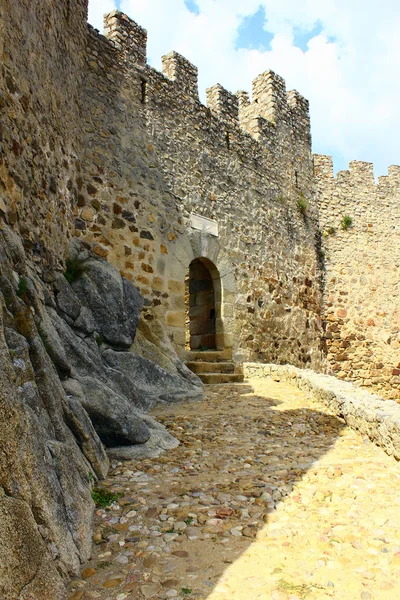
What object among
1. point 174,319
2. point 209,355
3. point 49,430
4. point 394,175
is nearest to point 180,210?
point 174,319

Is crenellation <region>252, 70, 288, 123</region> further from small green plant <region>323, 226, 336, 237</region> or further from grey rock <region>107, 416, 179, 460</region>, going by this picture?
grey rock <region>107, 416, 179, 460</region>

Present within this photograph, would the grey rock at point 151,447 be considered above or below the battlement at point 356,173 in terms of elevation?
below

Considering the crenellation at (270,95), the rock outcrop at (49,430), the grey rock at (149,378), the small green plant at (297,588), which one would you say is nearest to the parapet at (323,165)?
the crenellation at (270,95)

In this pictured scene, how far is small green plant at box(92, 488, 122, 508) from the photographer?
2725mm

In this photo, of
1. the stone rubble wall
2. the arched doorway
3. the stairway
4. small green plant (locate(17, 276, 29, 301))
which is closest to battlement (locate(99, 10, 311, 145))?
the arched doorway

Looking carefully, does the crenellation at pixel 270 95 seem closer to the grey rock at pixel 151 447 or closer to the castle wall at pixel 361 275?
the castle wall at pixel 361 275

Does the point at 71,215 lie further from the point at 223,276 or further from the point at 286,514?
the point at 286,514

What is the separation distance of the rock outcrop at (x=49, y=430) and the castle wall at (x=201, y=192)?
2244 mm

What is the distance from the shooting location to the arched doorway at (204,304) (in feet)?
28.4

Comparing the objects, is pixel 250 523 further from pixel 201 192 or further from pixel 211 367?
pixel 201 192

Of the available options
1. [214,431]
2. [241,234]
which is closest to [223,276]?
[241,234]

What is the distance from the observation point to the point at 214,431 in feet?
14.8

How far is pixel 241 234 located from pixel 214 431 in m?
5.36

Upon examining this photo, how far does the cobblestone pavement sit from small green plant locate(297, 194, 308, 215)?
7.66m
